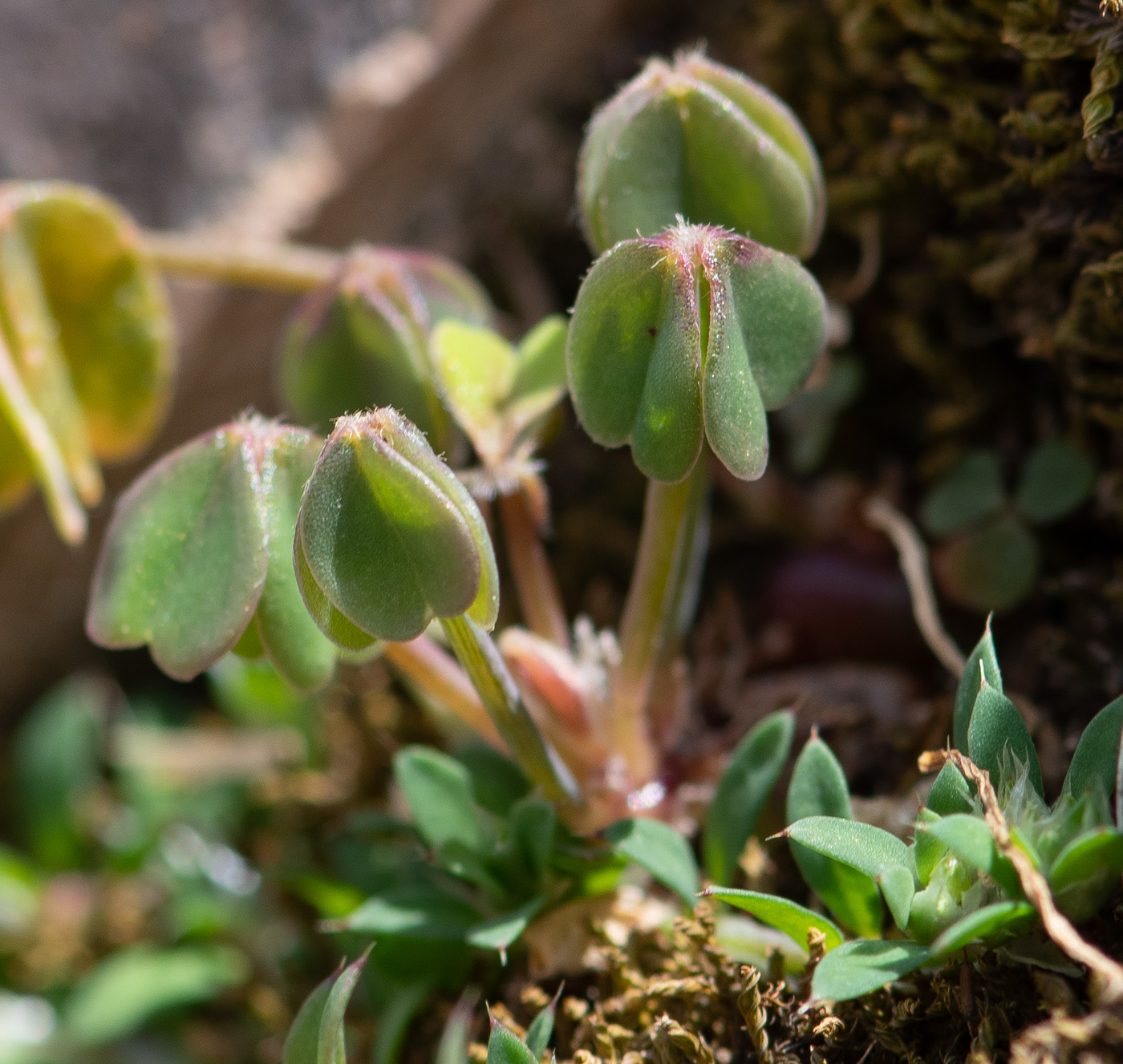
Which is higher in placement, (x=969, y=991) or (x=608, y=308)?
(x=608, y=308)

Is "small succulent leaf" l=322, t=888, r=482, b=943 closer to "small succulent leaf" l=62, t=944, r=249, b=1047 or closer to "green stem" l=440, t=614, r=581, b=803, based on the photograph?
"green stem" l=440, t=614, r=581, b=803

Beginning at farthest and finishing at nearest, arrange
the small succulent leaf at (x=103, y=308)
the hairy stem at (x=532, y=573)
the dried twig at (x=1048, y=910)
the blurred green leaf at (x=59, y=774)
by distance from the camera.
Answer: the blurred green leaf at (x=59, y=774), the small succulent leaf at (x=103, y=308), the hairy stem at (x=532, y=573), the dried twig at (x=1048, y=910)

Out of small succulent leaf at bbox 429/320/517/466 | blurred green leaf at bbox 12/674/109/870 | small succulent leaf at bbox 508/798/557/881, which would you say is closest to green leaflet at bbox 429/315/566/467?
small succulent leaf at bbox 429/320/517/466

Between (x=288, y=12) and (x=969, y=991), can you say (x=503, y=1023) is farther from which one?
(x=288, y=12)

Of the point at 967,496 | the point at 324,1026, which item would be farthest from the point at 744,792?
the point at 967,496

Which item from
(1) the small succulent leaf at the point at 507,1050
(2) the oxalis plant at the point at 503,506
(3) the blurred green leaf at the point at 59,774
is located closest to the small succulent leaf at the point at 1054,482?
(2) the oxalis plant at the point at 503,506

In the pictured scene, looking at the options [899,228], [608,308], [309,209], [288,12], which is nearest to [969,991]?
[608,308]

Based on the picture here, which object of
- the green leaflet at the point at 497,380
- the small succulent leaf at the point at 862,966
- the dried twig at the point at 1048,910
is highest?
the green leaflet at the point at 497,380

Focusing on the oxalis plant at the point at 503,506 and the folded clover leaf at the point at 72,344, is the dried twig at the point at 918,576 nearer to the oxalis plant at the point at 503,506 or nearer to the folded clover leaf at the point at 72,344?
the oxalis plant at the point at 503,506
